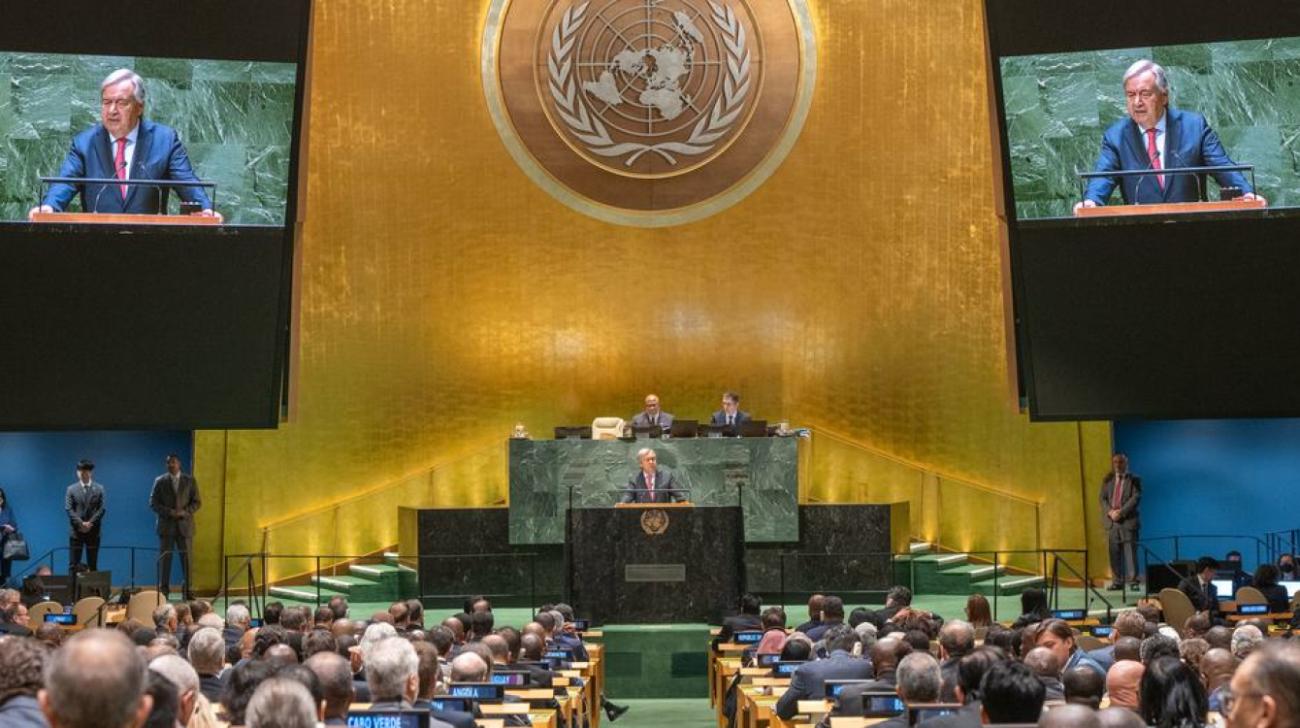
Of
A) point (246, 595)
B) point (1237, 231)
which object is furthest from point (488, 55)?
point (1237, 231)

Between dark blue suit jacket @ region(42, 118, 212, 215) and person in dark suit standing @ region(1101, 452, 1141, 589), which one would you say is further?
person in dark suit standing @ region(1101, 452, 1141, 589)

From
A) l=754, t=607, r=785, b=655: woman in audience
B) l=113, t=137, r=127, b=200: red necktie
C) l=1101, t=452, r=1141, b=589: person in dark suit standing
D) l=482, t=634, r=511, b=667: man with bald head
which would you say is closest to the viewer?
l=482, t=634, r=511, b=667: man with bald head

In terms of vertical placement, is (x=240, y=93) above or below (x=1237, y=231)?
above

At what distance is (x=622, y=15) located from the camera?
1750 cm

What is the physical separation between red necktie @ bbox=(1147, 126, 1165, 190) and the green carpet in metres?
5.17

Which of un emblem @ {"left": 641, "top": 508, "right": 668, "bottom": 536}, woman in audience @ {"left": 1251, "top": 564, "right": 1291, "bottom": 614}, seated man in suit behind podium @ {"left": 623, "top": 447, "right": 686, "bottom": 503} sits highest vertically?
seated man in suit behind podium @ {"left": 623, "top": 447, "right": 686, "bottom": 503}

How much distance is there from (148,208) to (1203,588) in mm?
8786

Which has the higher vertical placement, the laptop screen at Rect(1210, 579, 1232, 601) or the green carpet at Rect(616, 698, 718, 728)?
the laptop screen at Rect(1210, 579, 1232, 601)

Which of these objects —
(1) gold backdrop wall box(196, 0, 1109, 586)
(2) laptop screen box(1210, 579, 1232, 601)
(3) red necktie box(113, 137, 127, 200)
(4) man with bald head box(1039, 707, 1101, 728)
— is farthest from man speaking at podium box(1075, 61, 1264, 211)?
(4) man with bald head box(1039, 707, 1101, 728)

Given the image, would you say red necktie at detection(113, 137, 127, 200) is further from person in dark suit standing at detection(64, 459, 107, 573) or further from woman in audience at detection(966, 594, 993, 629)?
woman in audience at detection(966, 594, 993, 629)

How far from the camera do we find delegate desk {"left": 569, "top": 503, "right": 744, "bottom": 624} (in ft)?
46.0

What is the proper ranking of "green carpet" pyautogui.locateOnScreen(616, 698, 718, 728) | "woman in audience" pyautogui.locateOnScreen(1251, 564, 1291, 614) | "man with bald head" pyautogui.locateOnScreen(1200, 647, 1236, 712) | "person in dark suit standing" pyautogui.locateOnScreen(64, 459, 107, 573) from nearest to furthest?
"man with bald head" pyautogui.locateOnScreen(1200, 647, 1236, 712) < "green carpet" pyautogui.locateOnScreen(616, 698, 718, 728) < "woman in audience" pyautogui.locateOnScreen(1251, 564, 1291, 614) < "person in dark suit standing" pyautogui.locateOnScreen(64, 459, 107, 573)

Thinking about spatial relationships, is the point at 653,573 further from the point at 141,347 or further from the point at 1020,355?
the point at 141,347

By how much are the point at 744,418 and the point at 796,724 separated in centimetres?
847
